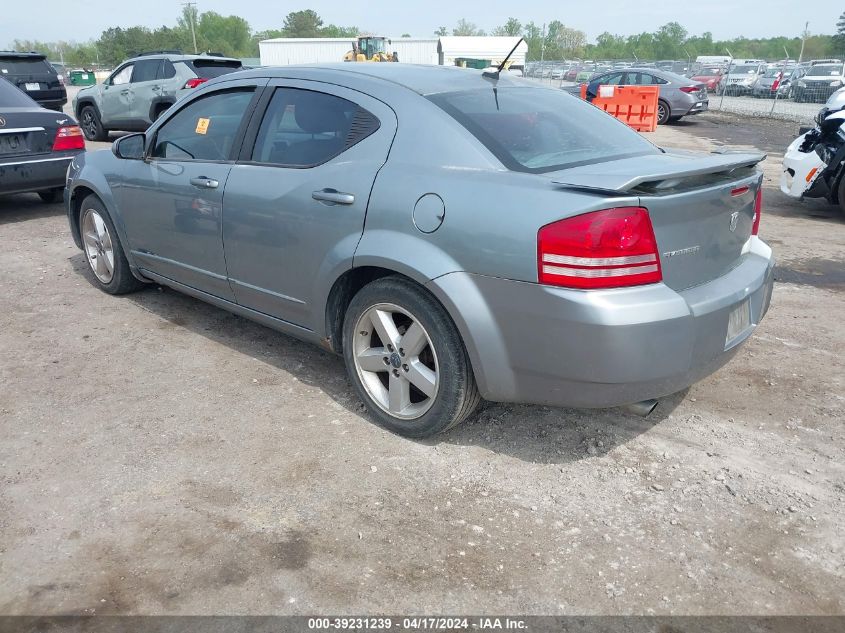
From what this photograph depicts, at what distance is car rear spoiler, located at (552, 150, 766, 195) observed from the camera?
257 cm

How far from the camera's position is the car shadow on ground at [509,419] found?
127 inches

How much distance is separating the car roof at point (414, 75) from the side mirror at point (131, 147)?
1.07 meters

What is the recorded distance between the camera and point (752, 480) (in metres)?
2.97

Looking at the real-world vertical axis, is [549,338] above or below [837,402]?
above

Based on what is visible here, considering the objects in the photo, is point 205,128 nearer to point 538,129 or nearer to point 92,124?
point 538,129

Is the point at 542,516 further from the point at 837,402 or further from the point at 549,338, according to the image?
the point at 837,402

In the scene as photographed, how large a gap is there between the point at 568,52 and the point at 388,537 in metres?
101

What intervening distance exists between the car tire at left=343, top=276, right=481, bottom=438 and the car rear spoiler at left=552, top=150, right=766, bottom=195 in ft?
2.57

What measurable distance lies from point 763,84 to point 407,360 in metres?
30.9

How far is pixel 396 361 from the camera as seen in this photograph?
127 inches

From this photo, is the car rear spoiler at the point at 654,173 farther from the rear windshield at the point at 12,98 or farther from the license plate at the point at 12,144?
the rear windshield at the point at 12,98

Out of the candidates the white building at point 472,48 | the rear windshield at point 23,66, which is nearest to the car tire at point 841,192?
the rear windshield at point 23,66

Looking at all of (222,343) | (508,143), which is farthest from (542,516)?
(222,343)

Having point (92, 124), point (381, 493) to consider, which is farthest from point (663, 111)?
point (381, 493)
